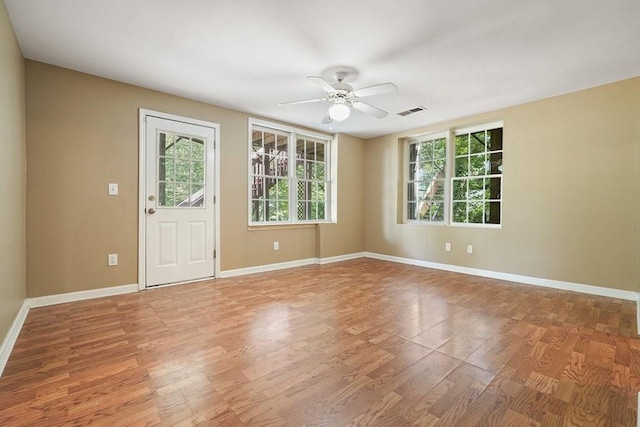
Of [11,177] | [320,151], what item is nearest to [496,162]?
[320,151]

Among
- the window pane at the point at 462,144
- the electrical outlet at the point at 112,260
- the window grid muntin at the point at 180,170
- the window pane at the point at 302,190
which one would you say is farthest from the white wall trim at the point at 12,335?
the window pane at the point at 462,144

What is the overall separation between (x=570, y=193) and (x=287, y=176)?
3.81 m

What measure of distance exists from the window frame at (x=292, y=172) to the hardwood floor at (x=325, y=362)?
1722 mm

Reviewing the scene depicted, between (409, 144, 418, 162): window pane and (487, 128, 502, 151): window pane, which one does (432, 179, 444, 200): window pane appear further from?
(487, 128, 502, 151): window pane

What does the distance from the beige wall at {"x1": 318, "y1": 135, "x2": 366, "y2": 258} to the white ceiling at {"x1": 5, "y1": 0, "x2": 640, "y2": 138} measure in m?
2.12

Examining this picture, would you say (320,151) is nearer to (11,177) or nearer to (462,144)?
(462,144)

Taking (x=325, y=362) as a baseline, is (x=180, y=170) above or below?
above

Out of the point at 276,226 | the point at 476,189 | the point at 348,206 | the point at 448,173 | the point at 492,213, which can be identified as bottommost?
the point at 276,226

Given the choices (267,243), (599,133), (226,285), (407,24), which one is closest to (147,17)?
(407,24)

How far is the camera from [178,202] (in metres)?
3.82

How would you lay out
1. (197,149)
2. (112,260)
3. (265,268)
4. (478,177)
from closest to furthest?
(112,260) < (197,149) < (478,177) < (265,268)

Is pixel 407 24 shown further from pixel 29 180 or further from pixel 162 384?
pixel 29 180

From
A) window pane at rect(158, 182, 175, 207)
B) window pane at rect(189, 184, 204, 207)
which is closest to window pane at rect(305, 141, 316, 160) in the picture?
window pane at rect(189, 184, 204, 207)

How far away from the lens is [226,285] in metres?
3.77
